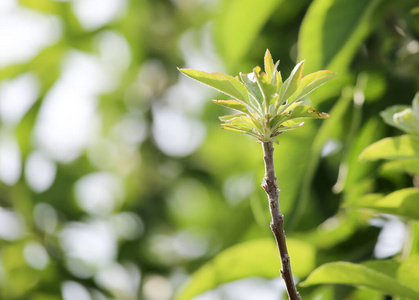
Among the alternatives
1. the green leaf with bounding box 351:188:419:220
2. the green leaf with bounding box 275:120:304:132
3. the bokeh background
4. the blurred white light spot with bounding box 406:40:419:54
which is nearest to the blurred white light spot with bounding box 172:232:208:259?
the bokeh background

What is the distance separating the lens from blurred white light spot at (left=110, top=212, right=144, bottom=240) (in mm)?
1744

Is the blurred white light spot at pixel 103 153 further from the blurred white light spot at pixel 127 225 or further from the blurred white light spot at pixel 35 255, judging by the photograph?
the blurred white light spot at pixel 35 255

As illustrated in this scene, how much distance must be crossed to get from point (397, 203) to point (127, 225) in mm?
1262

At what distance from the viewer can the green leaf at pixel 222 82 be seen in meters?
0.43

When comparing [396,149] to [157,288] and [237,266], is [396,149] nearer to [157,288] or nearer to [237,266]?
[237,266]

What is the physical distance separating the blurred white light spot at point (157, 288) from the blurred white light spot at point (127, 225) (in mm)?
144

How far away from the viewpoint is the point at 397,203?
642mm

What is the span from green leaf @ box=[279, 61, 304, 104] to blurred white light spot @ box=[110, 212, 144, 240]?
4.43 ft

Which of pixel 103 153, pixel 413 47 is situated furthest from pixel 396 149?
pixel 103 153

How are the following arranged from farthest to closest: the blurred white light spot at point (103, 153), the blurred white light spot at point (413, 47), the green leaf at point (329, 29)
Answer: the blurred white light spot at point (103, 153) → the blurred white light spot at point (413, 47) → the green leaf at point (329, 29)

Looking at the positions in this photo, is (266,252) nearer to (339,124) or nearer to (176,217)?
(339,124)

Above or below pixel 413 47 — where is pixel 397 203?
below

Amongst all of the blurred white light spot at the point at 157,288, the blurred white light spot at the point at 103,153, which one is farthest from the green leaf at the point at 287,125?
the blurred white light spot at the point at 103,153

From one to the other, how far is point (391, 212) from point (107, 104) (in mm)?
1427
